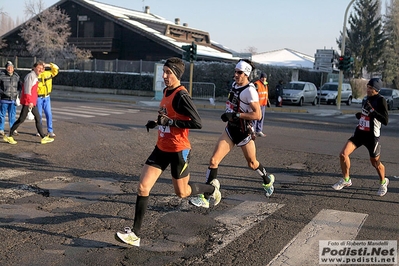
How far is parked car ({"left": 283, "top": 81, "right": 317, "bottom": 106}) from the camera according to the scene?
3105 cm

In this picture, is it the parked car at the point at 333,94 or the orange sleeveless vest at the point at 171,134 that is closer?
the orange sleeveless vest at the point at 171,134

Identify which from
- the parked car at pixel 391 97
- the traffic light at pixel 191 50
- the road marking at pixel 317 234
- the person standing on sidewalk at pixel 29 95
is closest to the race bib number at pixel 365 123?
the road marking at pixel 317 234

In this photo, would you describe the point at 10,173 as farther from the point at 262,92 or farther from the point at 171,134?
the point at 262,92

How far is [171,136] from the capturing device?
205 inches

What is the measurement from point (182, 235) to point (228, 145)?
184 centimetres

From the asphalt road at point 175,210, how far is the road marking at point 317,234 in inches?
0.5

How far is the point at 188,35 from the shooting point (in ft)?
171

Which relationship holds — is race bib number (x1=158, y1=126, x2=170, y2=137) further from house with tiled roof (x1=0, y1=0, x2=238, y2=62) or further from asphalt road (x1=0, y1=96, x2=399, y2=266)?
house with tiled roof (x1=0, y1=0, x2=238, y2=62)

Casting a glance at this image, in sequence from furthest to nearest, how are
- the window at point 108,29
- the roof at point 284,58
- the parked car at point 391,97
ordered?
the roof at point 284,58 → the window at point 108,29 → the parked car at point 391,97

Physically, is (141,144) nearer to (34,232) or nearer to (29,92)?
(29,92)

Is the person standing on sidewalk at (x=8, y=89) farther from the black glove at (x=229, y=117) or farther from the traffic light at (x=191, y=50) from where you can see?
the traffic light at (x=191, y=50)

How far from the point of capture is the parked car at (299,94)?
3105cm

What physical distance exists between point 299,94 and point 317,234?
26.4 metres

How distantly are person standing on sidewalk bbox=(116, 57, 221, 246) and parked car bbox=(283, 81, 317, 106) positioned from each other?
2647cm
